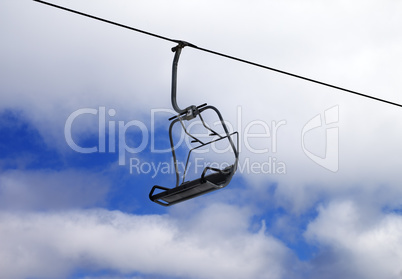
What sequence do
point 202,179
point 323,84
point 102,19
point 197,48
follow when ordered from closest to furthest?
point 202,179 < point 102,19 < point 197,48 < point 323,84

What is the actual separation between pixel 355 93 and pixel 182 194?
324 cm

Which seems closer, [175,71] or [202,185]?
[202,185]

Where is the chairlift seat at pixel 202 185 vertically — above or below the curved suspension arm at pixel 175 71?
below

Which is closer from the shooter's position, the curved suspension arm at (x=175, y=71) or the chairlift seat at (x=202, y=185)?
the chairlift seat at (x=202, y=185)

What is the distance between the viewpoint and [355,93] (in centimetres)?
896

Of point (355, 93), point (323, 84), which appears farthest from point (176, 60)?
point (355, 93)

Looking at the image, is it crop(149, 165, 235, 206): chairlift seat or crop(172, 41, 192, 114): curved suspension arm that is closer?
crop(149, 165, 235, 206): chairlift seat

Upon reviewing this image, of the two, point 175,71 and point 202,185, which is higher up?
point 175,71

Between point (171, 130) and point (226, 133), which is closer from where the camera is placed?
point (226, 133)

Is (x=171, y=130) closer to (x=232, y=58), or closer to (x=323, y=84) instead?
(x=232, y=58)

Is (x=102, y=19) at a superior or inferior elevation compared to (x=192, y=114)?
superior

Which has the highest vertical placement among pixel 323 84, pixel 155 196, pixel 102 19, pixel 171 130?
pixel 102 19

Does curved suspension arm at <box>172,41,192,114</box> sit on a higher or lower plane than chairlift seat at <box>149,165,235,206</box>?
higher

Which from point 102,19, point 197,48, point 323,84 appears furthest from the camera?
point 323,84
